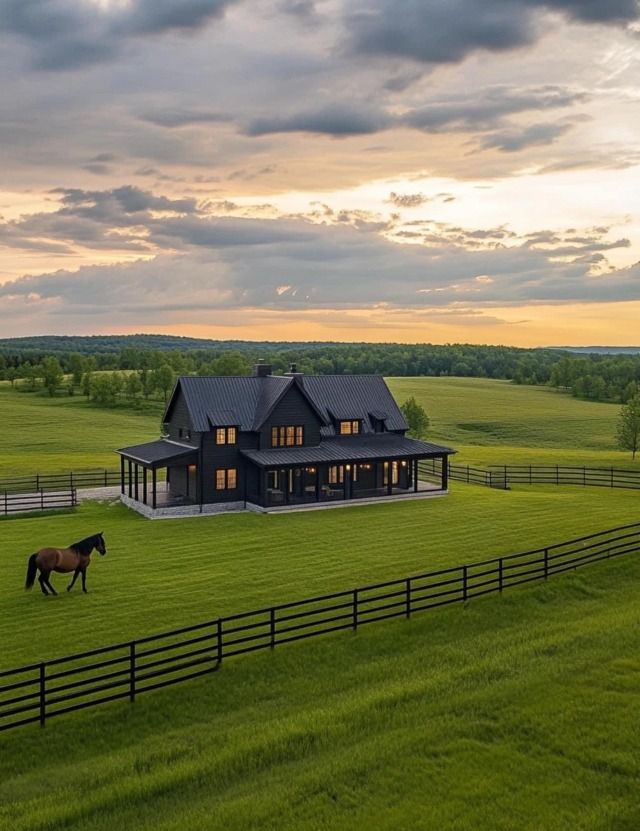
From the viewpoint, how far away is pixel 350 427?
1793 inches

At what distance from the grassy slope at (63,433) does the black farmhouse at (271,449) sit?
16.3 metres

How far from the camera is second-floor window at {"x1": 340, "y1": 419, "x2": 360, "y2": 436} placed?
4525 centimetres

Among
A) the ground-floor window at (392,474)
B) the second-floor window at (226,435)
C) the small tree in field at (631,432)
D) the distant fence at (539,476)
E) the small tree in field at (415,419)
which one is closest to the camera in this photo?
the second-floor window at (226,435)

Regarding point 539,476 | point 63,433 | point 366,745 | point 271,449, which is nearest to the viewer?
point 366,745

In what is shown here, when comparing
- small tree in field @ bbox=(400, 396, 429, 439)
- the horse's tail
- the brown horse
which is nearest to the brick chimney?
the brown horse

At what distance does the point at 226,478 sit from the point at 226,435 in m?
2.51

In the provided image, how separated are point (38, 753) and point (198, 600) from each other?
885 centimetres

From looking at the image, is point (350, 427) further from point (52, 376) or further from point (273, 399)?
point (52, 376)

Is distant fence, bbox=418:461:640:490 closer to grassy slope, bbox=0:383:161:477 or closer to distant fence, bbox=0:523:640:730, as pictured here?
distant fence, bbox=0:523:640:730

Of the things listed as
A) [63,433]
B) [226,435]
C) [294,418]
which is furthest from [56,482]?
[63,433]

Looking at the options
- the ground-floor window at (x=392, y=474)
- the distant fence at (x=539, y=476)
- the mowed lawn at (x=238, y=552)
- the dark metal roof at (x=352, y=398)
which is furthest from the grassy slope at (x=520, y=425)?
the mowed lawn at (x=238, y=552)

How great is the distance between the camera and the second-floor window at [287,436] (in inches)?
1658

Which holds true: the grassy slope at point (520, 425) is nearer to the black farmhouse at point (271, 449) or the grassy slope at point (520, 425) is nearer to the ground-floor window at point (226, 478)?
the black farmhouse at point (271, 449)

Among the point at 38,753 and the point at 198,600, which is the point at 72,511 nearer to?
the point at 198,600
